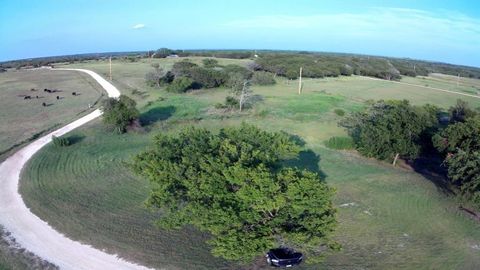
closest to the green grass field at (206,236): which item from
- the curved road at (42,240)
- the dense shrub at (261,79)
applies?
the curved road at (42,240)

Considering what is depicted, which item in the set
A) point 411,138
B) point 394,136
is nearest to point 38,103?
point 394,136

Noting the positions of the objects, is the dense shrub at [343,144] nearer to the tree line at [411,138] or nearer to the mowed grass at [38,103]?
the tree line at [411,138]

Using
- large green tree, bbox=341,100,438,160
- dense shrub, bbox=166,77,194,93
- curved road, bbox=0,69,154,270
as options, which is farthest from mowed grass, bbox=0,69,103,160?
large green tree, bbox=341,100,438,160

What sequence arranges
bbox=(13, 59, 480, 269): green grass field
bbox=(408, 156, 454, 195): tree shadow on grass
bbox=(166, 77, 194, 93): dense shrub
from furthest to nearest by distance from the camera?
bbox=(166, 77, 194, 93): dense shrub, bbox=(408, 156, 454, 195): tree shadow on grass, bbox=(13, 59, 480, 269): green grass field

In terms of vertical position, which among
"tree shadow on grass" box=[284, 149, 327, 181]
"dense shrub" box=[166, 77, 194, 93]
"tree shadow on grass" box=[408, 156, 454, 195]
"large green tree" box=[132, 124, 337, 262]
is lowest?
"tree shadow on grass" box=[408, 156, 454, 195]

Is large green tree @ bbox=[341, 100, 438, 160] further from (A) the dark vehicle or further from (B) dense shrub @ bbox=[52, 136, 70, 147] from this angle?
(B) dense shrub @ bbox=[52, 136, 70, 147]

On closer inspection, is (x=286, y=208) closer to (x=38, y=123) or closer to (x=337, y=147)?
(x=337, y=147)

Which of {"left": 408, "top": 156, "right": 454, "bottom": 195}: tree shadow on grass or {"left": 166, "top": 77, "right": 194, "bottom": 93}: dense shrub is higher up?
{"left": 166, "top": 77, "right": 194, "bottom": 93}: dense shrub

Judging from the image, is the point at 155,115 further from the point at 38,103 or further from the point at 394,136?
the point at 394,136
